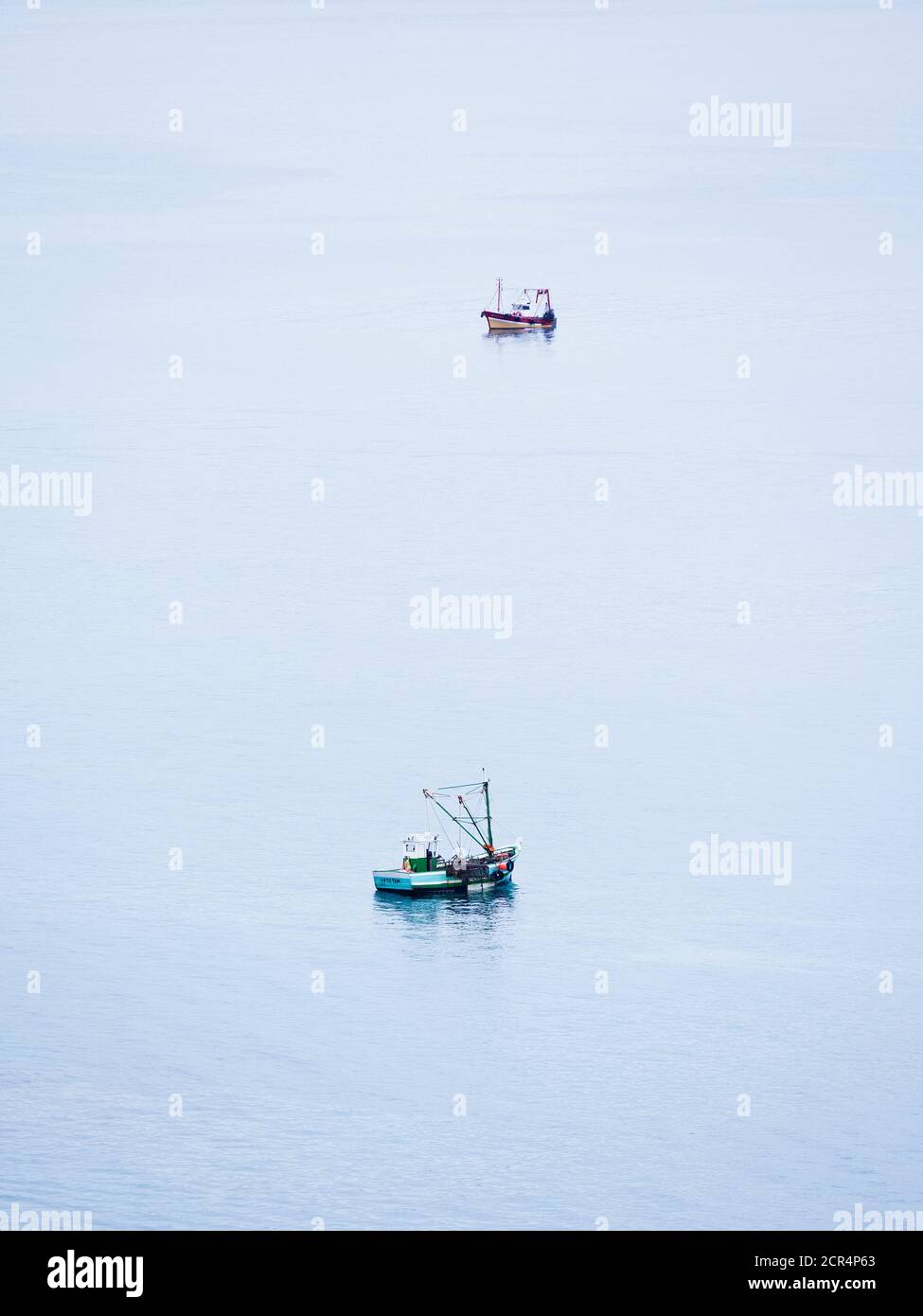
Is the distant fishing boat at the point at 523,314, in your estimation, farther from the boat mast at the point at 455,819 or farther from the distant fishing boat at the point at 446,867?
the distant fishing boat at the point at 446,867

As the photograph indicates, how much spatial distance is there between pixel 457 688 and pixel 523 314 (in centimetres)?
5560

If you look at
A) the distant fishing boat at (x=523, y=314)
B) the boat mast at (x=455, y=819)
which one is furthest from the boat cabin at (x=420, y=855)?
the distant fishing boat at (x=523, y=314)

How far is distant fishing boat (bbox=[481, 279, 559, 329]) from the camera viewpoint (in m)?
155

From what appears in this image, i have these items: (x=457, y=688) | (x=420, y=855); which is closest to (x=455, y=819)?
(x=420, y=855)

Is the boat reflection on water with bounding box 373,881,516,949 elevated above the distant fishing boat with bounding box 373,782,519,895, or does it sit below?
below

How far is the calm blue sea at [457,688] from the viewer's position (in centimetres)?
7219

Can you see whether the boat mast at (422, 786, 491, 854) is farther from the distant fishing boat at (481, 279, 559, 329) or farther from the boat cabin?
the distant fishing boat at (481, 279, 559, 329)

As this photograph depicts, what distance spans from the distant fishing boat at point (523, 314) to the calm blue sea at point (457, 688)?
1.17 metres

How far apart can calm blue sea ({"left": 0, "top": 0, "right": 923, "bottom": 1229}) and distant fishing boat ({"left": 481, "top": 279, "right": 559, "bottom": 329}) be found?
46.0 inches

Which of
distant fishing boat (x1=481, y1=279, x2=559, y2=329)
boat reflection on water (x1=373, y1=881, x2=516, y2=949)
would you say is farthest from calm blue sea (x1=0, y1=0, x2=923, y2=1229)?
distant fishing boat (x1=481, y1=279, x2=559, y2=329)

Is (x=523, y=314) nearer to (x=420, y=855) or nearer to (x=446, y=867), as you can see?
(x=420, y=855)

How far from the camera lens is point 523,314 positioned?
156 metres

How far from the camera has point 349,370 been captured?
485 ft
